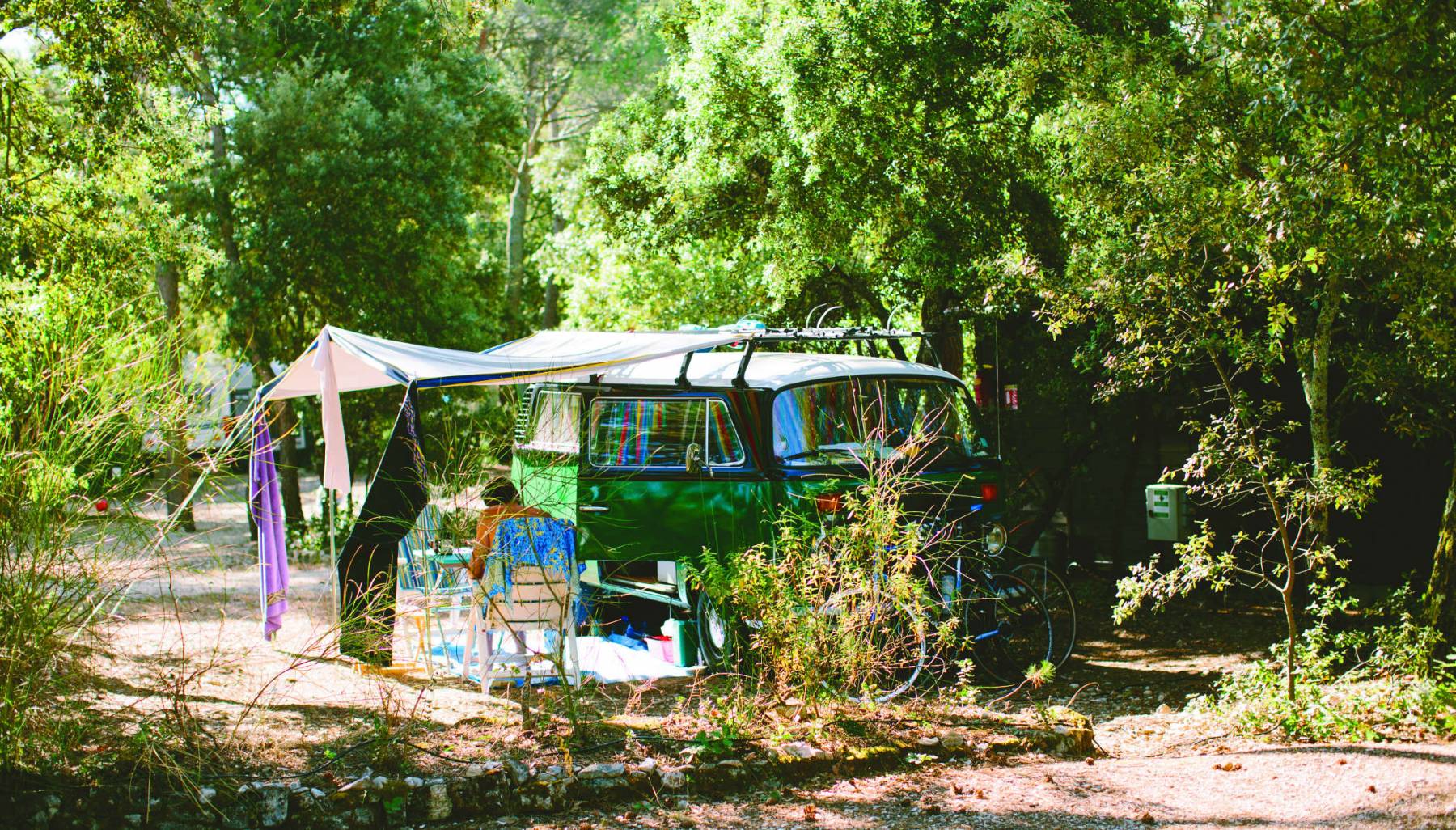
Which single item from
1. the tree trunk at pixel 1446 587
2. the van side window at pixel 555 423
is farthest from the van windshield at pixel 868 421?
the tree trunk at pixel 1446 587

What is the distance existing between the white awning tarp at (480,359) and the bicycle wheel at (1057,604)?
2.50 m

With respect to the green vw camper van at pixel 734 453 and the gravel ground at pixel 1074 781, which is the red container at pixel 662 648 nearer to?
the green vw camper van at pixel 734 453

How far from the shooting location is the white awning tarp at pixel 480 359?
7.05 m

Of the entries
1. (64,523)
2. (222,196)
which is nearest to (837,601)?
(64,523)

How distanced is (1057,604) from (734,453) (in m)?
2.49

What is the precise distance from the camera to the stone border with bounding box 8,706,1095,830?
4.67m

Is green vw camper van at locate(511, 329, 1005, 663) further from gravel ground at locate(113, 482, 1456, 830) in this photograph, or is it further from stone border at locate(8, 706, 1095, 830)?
stone border at locate(8, 706, 1095, 830)

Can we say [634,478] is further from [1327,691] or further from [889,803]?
[1327,691]

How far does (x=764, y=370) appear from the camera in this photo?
8.47 meters

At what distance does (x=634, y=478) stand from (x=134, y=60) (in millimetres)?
4909

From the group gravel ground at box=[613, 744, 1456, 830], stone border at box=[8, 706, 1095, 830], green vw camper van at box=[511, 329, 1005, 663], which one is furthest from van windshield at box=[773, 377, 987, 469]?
gravel ground at box=[613, 744, 1456, 830]

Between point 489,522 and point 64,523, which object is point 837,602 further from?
point 64,523

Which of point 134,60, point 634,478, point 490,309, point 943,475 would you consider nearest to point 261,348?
point 490,309

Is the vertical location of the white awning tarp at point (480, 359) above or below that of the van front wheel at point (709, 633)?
above
